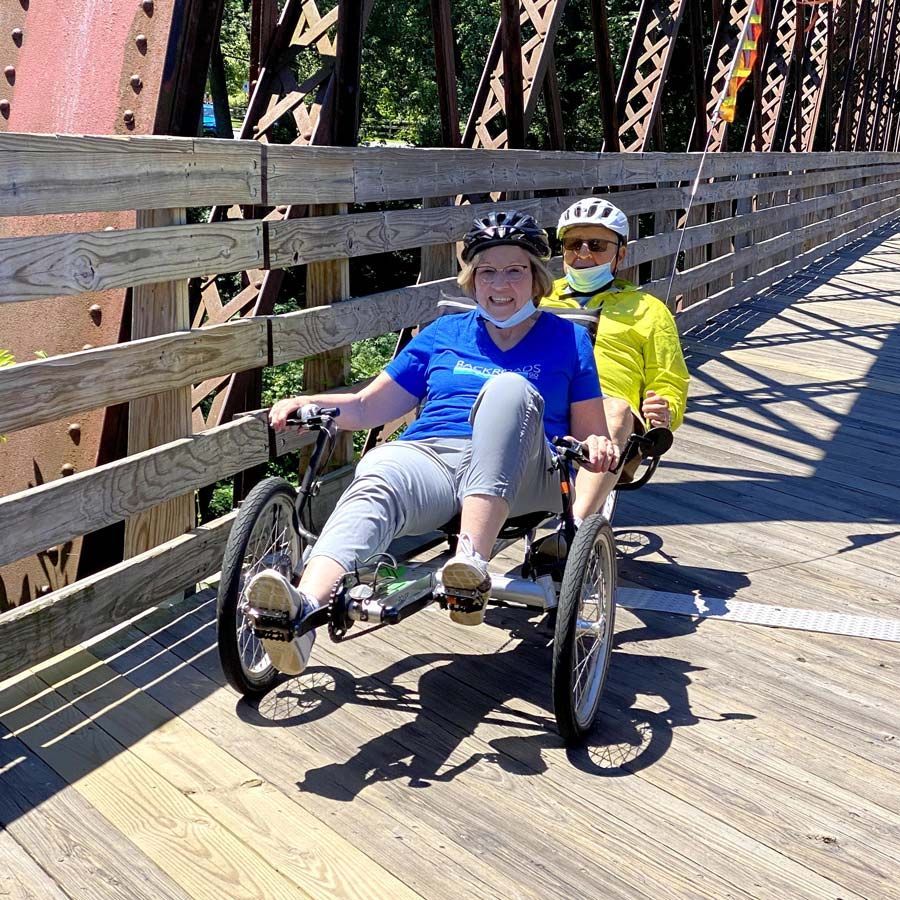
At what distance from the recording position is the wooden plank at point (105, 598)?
3.36 metres

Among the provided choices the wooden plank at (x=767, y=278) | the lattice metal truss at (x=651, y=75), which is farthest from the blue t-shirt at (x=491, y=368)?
the wooden plank at (x=767, y=278)

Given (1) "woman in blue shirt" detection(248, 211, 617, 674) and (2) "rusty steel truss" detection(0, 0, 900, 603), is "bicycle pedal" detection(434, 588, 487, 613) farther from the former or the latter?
(2) "rusty steel truss" detection(0, 0, 900, 603)

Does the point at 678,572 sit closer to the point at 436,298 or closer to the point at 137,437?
the point at 436,298

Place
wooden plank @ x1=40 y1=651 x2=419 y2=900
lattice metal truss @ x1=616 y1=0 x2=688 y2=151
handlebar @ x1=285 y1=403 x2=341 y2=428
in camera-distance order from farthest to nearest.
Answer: lattice metal truss @ x1=616 y1=0 x2=688 y2=151
handlebar @ x1=285 y1=403 x2=341 y2=428
wooden plank @ x1=40 y1=651 x2=419 y2=900

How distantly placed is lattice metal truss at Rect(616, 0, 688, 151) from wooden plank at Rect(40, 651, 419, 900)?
6719 mm

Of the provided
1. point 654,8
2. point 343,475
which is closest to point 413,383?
point 343,475

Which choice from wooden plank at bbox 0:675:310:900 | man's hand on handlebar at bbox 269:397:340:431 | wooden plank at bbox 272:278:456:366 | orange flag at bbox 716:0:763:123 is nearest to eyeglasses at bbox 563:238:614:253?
wooden plank at bbox 272:278:456:366

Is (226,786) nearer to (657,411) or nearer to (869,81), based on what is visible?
(657,411)

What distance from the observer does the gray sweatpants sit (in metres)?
3.18

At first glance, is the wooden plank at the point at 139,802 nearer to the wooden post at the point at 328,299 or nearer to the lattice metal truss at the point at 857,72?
the wooden post at the point at 328,299

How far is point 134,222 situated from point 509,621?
1.69 meters

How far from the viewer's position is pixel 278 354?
427cm

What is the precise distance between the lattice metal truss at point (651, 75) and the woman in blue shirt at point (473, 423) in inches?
229

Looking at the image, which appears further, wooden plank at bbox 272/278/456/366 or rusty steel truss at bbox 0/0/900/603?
wooden plank at bbox 272/278/456/366
